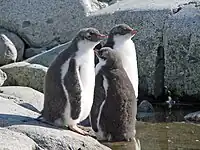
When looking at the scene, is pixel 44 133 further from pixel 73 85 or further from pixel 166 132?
pixel 166 132

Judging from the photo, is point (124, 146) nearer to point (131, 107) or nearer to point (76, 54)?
point (131, 107)

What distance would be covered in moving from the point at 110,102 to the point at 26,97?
1.47m

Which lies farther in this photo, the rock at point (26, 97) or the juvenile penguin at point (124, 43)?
the juvenile penguin at point (124, 43)

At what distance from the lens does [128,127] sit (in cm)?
758

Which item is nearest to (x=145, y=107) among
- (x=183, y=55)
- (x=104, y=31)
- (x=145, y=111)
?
(x=145, y=111)

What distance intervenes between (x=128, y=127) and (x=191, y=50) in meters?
3.71

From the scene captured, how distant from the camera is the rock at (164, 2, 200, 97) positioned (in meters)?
10.9

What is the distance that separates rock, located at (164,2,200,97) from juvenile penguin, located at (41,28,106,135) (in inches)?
177

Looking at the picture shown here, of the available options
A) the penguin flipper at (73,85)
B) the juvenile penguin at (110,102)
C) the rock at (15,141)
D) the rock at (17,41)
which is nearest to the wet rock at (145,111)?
the juvenile penguin at (110,102)

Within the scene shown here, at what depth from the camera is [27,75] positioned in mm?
10156

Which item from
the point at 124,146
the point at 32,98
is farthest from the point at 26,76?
the point at 124,146

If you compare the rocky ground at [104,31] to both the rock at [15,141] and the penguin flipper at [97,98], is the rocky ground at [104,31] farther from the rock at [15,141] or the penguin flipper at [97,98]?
the rock at [15,141]

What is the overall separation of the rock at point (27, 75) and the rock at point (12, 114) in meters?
2.31

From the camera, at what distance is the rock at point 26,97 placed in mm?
8047
